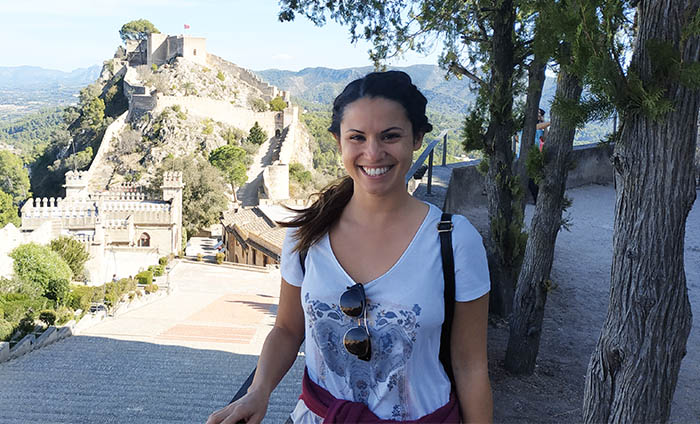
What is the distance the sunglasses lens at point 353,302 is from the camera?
140 cm

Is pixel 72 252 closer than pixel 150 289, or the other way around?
pixel 150 289

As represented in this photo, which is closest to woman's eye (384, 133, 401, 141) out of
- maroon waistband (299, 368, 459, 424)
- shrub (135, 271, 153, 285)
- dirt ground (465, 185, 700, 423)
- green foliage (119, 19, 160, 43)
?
maroon waistband (299, 368, 459, 424)

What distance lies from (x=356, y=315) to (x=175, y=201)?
29.4 meters

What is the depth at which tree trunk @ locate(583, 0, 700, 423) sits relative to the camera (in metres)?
2.02

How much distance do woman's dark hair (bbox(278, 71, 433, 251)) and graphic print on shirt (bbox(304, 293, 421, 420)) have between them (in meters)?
0.19

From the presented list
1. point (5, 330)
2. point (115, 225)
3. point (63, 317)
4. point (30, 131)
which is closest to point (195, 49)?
point (115, 225)

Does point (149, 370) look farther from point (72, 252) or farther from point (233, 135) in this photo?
point (233, 135)

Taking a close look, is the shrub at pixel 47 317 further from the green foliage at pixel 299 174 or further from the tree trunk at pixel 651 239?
the green foliage at pixel 299 174

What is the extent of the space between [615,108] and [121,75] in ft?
197

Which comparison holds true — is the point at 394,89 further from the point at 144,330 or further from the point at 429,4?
the point at 144,330

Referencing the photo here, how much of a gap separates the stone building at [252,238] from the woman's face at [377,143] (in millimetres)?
18518

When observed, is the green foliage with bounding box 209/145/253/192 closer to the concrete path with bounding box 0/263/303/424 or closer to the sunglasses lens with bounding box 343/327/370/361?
the concrete path with bounding box 0/263/303/424

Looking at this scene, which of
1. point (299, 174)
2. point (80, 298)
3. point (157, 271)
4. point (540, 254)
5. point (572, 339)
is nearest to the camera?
point (540, 254)

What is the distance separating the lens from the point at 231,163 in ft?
129
